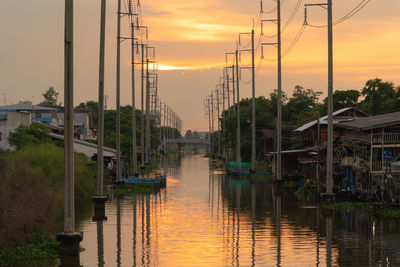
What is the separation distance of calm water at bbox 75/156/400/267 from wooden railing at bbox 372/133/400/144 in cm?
607

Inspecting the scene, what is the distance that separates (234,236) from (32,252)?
10577mm

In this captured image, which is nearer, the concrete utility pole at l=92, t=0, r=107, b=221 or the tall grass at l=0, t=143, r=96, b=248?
the tall grass at l=0, t=143, r=96, b=248

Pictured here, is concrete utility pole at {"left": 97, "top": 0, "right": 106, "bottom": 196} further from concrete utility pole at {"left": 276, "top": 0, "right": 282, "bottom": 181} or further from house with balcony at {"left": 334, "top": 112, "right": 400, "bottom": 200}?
concrete utility pole at {"left": 276, "top": 0, "right": 282, "bottom": 181}

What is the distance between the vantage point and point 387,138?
4578 centimetres

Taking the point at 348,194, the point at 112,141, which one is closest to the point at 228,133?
the point at 112,141

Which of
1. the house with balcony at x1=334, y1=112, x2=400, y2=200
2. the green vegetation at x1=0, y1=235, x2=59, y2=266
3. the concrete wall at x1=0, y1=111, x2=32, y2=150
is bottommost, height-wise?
the green vegetation at x1=0, y1=235, x2=59, y2=266

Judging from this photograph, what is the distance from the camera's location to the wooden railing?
45.2 meters

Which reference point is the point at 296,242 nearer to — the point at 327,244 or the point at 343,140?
the point at 327,244

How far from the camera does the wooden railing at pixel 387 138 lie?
1779 inches

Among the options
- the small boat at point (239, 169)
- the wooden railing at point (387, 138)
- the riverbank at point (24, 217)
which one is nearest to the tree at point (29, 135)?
the wooden railing at point (387, 138)

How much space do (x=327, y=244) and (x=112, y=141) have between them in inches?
2974

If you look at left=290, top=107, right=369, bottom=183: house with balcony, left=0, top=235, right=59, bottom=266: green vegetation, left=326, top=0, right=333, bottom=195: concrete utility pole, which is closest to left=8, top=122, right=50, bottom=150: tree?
left=290, top=107, right=369, bottom=183: house with balcony

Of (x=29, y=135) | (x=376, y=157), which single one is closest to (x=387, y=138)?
(x=376, y=157)

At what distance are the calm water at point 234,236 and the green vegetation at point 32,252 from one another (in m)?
1.27
